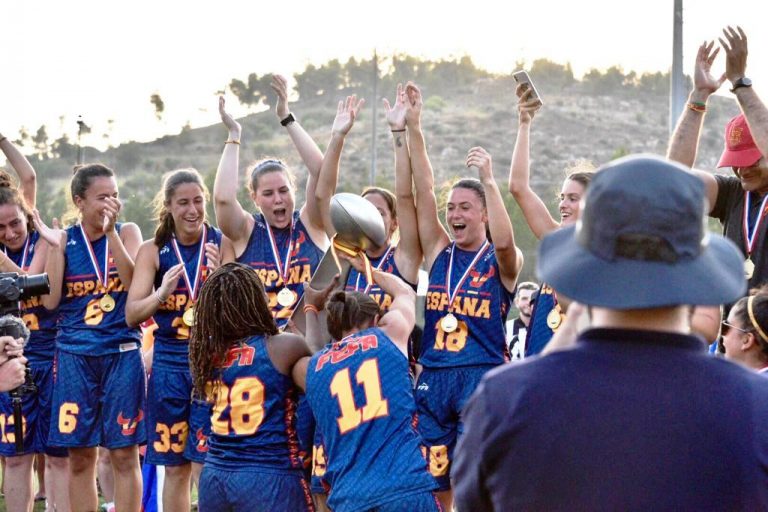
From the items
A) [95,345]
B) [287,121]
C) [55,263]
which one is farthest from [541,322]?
[55,263]

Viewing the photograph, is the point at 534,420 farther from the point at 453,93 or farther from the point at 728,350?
the point at 453,93

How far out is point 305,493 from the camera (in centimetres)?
519

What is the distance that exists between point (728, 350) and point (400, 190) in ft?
9.39

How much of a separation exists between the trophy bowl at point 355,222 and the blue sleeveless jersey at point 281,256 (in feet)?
3.56

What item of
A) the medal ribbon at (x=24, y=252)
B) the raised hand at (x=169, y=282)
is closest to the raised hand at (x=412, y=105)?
the raised hand at (x=169, y=282)

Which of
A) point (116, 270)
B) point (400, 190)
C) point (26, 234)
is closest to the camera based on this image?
point (400, 190)

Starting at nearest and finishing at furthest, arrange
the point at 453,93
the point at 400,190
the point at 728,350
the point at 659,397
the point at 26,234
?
the point at 659,397
the point at 728,350
the point at 400,190
the point at 26,234
the point at 453,93

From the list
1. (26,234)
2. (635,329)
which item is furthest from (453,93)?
(635,329)

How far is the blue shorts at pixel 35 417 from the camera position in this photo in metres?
7.44

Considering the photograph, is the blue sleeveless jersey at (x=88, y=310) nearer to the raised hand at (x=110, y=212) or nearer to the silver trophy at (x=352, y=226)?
the raised hand at (x=110, y=212)

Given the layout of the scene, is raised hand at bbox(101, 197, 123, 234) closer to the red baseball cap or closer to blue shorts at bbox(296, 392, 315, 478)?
blue shorts at bbox(296, 392, 315, 478)

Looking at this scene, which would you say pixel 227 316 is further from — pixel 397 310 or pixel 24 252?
pixel 24 252

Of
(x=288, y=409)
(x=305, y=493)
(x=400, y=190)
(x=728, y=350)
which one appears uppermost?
(x=400, y=190)

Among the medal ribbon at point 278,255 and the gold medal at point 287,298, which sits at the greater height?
A: the medal ribbon at point 278,255
